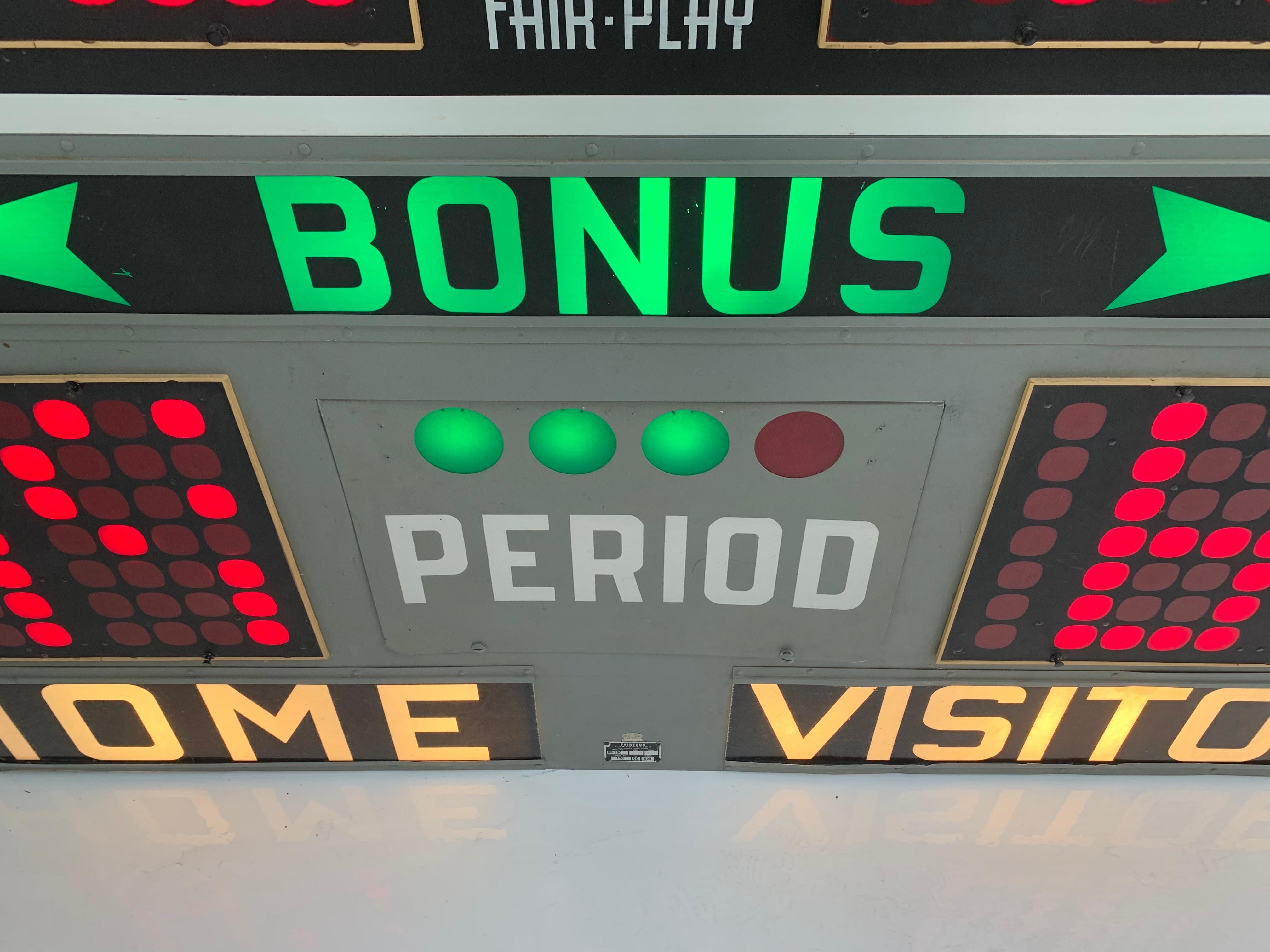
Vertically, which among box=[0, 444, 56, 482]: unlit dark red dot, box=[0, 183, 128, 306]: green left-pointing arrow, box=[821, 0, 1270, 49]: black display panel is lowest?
box=[0, 444, 56, 482]: unlit dark red dot

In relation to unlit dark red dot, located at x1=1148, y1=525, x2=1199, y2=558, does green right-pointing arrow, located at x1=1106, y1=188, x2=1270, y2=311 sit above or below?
above

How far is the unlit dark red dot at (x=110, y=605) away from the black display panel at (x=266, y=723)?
0.66 ft

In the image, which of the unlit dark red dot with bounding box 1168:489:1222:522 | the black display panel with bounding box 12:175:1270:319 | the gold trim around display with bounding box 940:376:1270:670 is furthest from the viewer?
the unlit dark red dot with bounding box 1168:489:1222:522

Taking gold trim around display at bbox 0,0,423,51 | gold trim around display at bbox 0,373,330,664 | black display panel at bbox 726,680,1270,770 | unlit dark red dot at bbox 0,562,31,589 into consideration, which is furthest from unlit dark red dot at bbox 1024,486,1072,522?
unlit dark red dot at bbox 0,562,31,589

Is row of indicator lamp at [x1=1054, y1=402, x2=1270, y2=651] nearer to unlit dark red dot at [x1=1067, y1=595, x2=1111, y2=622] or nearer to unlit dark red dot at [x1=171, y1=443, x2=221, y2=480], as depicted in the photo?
unlit dark red dot at [x1=1067, y1=595, x2=1111, y2=622]

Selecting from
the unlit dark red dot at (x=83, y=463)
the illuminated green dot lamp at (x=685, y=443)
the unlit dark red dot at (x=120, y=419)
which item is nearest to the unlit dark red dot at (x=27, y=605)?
the unlit dark red dot at (x=83, y=463)

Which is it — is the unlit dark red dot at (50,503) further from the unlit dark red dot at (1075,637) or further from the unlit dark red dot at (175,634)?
the unlit dark red dot at (1075,637)

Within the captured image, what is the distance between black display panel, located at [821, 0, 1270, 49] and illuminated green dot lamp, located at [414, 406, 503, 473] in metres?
0.77

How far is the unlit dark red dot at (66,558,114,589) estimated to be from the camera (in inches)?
61.0

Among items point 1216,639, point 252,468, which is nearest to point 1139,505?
point 1216,639

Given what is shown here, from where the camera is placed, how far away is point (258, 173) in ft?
3.92

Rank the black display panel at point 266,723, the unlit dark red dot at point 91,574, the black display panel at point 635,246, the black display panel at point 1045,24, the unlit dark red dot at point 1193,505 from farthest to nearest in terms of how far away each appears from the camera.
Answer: the black display panel at point 266,723
the unlit dark red dot at point 91,574
the unlit dark red dot at point 1193,505
the black display panel at point 635,246
the black display panel at point 1045,24

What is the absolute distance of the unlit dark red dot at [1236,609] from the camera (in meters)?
1.59

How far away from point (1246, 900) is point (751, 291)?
1525mm
